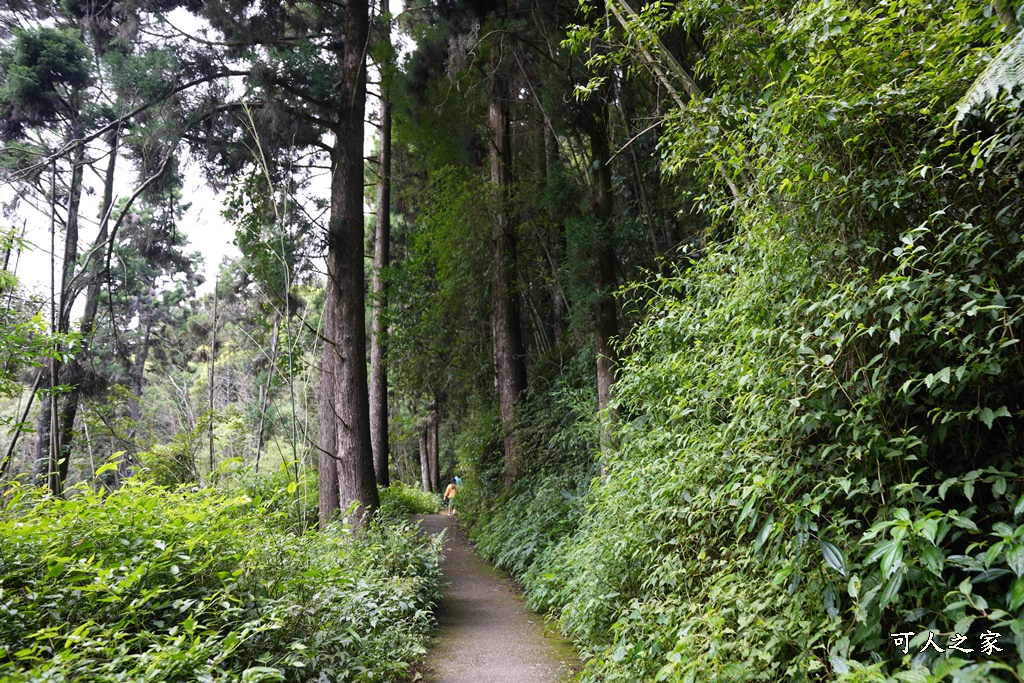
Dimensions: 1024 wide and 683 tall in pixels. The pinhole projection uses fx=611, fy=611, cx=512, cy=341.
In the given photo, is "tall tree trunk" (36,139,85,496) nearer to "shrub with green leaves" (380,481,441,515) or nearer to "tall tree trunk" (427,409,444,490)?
"shrub with green leaves" (380,481,441,515)

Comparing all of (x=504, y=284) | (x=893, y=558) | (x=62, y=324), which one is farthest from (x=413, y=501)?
(x=893, y=558)

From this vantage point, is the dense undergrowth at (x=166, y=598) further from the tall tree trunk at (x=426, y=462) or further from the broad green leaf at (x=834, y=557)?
the tall tree trunk at (x=426, y=462)

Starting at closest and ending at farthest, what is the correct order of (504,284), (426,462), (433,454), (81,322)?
(504,284), (81,322), (433,454), (426,462)

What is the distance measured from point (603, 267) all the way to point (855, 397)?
567 cm

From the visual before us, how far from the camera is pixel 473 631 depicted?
6438mm

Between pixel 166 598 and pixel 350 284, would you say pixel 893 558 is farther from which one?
pixel 350 284

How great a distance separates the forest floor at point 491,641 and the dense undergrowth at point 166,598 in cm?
68

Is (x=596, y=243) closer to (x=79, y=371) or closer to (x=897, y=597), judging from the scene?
(x=897, y=597)

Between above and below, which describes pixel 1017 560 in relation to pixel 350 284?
below

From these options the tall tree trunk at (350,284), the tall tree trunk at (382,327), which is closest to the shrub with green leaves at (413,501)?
the tall tree trunk at (382,327)

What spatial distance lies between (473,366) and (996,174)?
12457 mm

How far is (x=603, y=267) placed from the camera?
28.6 feet

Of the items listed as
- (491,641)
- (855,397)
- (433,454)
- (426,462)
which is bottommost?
(491,641)

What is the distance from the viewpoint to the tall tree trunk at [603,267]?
852cm
